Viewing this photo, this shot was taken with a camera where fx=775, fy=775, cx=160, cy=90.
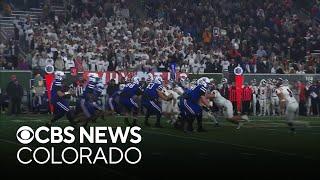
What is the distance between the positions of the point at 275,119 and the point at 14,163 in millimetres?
14997

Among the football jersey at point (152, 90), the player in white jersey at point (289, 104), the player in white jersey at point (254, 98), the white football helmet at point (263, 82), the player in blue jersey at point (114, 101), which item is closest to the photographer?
the player in white jersey at point (289, 104)

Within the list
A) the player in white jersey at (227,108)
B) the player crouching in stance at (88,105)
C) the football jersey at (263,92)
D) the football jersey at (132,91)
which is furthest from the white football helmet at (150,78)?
the football jersey at (263,92)

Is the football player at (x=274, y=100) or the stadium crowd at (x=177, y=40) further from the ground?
the stadium crowd at (x=177, y=40)

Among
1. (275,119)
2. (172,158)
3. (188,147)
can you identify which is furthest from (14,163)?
(275,119)

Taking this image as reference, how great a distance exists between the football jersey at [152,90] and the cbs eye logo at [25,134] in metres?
3.83

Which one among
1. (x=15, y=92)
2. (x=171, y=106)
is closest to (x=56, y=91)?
(x=171, y=106)

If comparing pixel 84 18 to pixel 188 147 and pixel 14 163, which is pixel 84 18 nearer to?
pixel 188 147

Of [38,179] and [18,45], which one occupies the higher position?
[18,45]

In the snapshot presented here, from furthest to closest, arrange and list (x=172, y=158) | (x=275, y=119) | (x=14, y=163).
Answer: (x=275, y=119)
(x=172, y=158)
(x=14, y=163)

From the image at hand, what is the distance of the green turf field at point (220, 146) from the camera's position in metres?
14.5

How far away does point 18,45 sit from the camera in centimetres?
2988

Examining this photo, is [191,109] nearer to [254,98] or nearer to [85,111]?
[85,111]

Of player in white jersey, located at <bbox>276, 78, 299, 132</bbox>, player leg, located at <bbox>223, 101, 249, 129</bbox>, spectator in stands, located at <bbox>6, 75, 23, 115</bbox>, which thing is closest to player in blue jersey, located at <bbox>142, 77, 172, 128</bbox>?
player leg, located at <bbox>223, 101, 249, 129</bbox>

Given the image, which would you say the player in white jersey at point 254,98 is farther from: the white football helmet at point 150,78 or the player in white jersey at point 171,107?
the player in white jersey at point 171,107
